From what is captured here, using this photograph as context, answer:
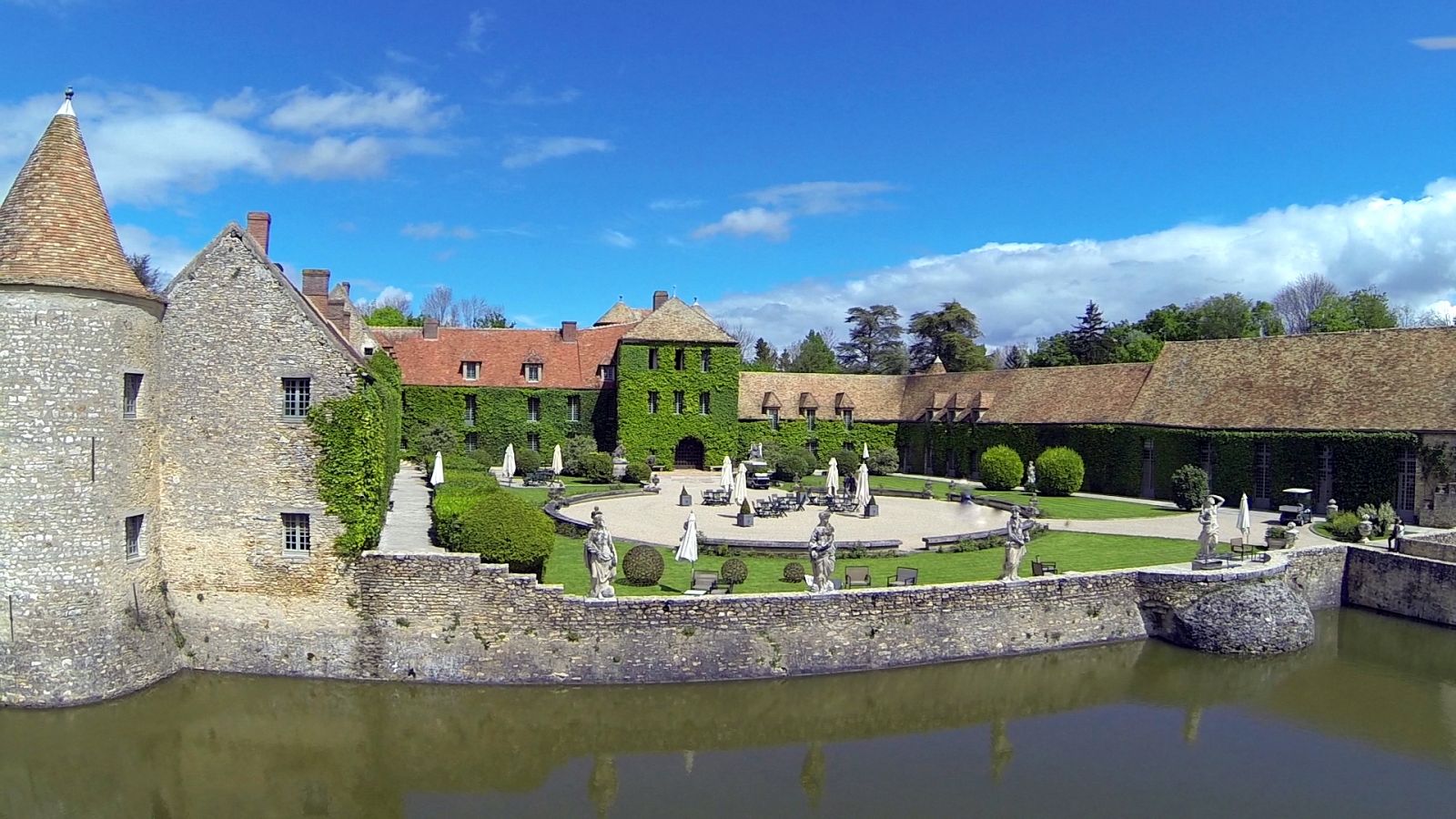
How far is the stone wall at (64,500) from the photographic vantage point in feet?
53.0

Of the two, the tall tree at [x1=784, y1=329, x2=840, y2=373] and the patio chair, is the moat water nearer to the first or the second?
the patio chair

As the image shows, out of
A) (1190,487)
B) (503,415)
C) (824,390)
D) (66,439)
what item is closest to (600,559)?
(66,439)

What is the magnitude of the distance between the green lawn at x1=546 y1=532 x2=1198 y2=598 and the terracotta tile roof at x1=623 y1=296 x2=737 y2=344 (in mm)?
24572

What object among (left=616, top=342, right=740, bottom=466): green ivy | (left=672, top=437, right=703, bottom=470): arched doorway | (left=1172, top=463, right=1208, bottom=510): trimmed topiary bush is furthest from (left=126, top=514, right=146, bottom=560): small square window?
(left=672, top=437, right=703, bottom=470): arched doorway

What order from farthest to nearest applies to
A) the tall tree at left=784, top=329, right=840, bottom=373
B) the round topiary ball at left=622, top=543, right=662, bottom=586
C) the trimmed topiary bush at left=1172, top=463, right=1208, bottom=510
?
Answer: the tall tree at left=784, top=329, right=840, bottom=373 < the trimmed topiary bush at left=1172, top=463, right=1208, bottom=510 < the round topiary ball at left=622, top=543, right=662, bottom=586

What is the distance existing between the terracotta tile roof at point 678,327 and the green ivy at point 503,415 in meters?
4.26

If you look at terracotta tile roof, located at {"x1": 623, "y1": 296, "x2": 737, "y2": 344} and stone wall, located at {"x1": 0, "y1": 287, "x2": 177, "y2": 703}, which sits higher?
terracotta tile roof, located at {"x1": 623, "y1": 296, "x2": 737, "y2": 344}

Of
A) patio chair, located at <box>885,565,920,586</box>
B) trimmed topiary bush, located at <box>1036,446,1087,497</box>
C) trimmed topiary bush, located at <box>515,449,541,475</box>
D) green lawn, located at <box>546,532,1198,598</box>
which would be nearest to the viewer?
patio chair, located at <box>885,565,920,586</box>

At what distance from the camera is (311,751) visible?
1574cm

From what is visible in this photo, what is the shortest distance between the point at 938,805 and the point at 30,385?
1690 centimetres

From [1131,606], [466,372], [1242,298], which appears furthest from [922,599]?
[1242,298]

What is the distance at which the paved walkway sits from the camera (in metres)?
22.2

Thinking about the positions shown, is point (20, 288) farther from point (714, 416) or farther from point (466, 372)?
point (714, 416)

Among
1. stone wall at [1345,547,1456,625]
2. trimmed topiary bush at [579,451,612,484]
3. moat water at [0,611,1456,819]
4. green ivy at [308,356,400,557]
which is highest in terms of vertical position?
green ivy at [308,356,400,557]
